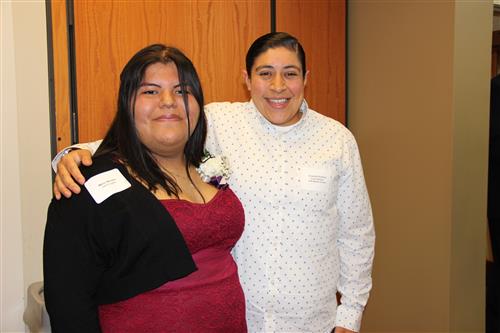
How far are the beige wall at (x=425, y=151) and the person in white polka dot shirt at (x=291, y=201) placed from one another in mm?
850

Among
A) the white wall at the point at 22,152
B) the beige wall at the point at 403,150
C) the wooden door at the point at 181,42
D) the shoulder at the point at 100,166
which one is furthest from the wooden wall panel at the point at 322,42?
the shoulder at the point at 100,166

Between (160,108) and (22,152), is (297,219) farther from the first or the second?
(22,152)

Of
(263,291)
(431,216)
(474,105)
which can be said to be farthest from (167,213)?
(474,105)

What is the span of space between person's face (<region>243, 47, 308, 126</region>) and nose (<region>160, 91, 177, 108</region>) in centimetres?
43

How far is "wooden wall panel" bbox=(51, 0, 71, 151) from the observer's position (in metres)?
1.93

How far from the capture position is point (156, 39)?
216 centimetres

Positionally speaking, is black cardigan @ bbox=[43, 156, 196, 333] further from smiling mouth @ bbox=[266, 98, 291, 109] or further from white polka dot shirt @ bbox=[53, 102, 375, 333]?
smiling mouth @ bbox=[266, 98, 291, 109]

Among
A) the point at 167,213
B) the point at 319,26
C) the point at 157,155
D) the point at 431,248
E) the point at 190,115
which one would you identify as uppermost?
the point at 319,26

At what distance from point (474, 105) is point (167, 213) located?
1.84 m

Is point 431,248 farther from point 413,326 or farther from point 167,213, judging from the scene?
point 167,213

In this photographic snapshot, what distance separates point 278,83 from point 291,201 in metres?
0.42

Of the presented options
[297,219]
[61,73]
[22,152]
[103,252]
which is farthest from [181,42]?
[103,252]

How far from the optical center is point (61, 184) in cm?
121

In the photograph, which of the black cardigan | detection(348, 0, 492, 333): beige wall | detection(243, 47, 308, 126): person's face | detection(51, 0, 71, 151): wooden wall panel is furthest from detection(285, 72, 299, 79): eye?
detection(348, 0, 492, 333): beige wall
